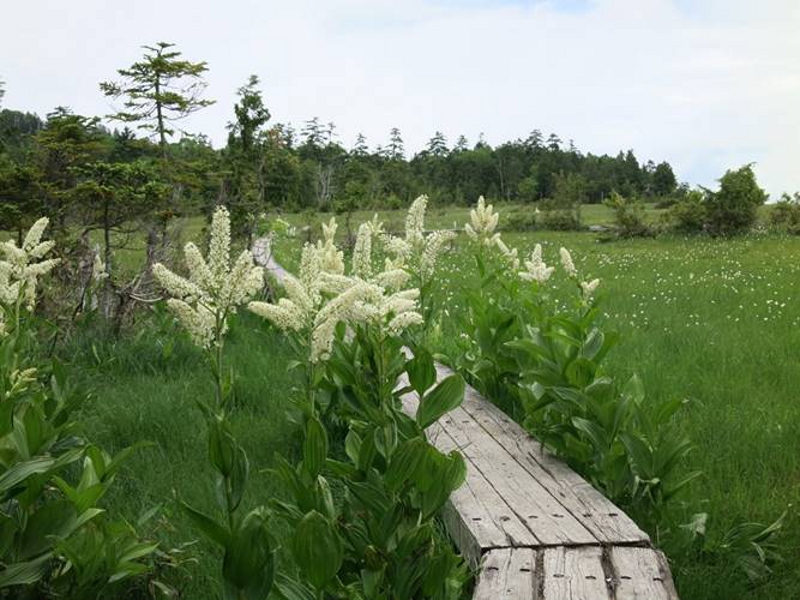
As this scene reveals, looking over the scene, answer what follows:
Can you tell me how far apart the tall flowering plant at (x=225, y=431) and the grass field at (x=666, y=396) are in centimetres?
25

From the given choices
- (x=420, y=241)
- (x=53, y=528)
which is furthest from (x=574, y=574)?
(x=420, y=241)

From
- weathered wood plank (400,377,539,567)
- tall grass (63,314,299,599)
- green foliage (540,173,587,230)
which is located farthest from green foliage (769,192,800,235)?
weathered wood plank (400,377,539,567)

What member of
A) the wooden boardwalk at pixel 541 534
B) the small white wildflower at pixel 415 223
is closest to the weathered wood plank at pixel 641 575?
the wooden boardwalk at pixel 541 534

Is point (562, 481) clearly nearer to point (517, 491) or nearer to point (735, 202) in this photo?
point (517, 491)

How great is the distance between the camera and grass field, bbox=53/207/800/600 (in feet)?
13.4

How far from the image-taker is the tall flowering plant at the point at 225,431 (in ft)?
7.47

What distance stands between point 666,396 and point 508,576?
3.43 m

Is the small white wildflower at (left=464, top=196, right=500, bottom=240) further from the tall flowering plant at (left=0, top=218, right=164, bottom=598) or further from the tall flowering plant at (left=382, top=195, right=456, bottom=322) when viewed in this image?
the tall flowering plant at (left=0, top=218, right=164, bottom=598)

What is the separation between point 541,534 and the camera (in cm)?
327

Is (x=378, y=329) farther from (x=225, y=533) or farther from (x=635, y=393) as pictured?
(x=635, y=393)

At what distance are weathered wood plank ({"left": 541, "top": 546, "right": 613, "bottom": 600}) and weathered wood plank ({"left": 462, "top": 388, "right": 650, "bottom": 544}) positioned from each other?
0.14 meters

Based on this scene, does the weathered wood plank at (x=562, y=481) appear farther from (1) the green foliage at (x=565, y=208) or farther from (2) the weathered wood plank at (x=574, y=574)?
(1) the green foliage at (x=565, y=208)

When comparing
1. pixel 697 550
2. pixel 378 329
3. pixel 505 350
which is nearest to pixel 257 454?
pixel 505 350

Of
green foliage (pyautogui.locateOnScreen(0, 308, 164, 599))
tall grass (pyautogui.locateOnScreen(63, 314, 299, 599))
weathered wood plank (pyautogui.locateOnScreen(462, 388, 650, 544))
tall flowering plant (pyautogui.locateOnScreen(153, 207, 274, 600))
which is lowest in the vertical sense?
tall grass (pyautogui.locateOnScreen(63, 314, 299, 599))
